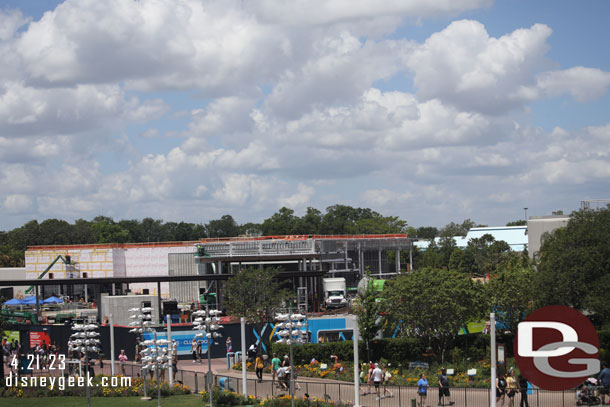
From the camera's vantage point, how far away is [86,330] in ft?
111

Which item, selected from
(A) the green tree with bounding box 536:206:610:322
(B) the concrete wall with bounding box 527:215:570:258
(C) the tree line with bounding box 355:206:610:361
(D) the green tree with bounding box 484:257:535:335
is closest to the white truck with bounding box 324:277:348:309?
(B) the concrete wall with bounding box 527:215:570:258

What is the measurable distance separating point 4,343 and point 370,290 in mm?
23148

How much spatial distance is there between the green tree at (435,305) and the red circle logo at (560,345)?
68.4 feet

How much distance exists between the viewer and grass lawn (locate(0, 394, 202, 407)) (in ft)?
104

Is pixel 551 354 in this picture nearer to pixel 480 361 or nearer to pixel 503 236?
pixel 480 361

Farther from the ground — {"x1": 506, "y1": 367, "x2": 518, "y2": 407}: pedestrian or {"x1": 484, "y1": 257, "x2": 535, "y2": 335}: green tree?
{"x1": 484, "y1": 257, "x2": 535, "y2": 335}: green tree

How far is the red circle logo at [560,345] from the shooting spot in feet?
60.3

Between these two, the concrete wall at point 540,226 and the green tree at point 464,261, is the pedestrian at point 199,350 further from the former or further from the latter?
the green tree at point 464,261

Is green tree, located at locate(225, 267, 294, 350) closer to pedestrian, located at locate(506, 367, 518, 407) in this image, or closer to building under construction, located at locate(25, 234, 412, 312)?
pedestrian, located at locate(506, 367, 518, 407)

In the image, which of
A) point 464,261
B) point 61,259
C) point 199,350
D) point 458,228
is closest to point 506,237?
point 458,228

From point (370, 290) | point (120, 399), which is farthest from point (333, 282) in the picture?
point (120, 399)

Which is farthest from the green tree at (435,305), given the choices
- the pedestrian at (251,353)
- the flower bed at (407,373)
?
the pedestrian at (251,353)

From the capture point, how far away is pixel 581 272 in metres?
37.6
